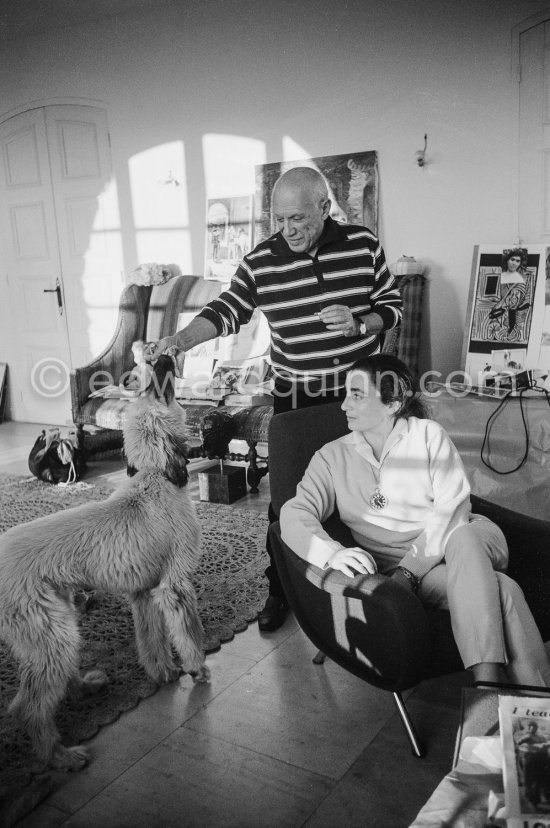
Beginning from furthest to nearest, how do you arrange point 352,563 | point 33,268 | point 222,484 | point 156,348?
point 33,268 < point 222,484 < point 156,348 < point 352,563

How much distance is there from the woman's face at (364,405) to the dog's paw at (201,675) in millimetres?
921

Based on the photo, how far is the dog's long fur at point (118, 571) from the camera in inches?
72.8

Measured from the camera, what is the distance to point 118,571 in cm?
205

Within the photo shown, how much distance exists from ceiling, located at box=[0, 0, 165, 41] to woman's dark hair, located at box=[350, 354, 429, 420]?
4.45m

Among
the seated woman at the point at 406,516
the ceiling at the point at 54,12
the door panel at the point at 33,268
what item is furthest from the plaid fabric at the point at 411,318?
the door panel at the point at 33,268

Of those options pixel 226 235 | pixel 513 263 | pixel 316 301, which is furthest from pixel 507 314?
pixel 226 235

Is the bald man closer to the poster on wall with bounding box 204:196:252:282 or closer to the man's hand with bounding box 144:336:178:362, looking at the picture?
the man's hand with bounding box 144:336:178:362

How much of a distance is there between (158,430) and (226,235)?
350cm

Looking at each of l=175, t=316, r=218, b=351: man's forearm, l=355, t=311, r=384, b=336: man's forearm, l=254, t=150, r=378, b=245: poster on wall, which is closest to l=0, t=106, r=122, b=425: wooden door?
l=254, t=150, r=378, b=245: poster on wall

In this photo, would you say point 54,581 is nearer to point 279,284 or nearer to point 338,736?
point 338,736

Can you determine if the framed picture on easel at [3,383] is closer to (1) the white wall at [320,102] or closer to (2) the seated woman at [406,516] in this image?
(1) the white wall at [320,102]

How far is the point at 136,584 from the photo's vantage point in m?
2.12

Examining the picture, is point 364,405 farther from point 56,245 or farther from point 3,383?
point 3,383

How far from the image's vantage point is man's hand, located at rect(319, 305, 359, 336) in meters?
2.45
